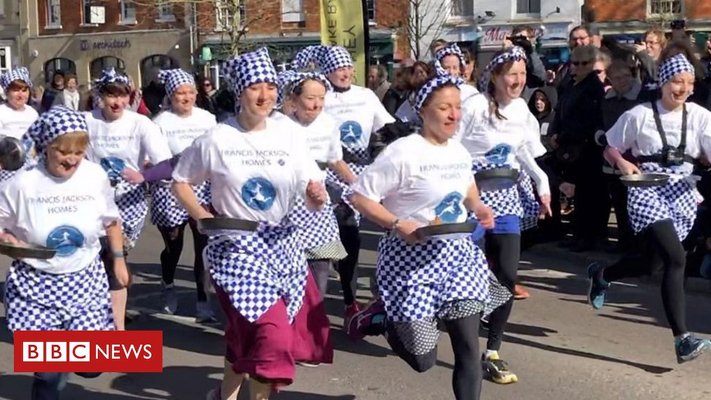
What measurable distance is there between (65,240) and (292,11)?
3798 centimetres

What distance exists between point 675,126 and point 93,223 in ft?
11.5

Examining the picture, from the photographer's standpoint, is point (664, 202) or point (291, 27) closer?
point (664, 202)

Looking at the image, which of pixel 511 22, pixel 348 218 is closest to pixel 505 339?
pixel 348 218

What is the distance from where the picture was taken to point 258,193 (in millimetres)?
5363

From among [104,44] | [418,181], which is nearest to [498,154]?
[418,181]

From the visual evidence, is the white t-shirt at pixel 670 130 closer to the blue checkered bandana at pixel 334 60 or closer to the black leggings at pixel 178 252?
the blue checkered bandana at pixel 334 60

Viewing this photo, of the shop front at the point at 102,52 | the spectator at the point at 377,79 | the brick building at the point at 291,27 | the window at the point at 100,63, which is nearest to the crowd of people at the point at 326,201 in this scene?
the spectator at the point at 377,79

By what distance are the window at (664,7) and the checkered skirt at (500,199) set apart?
3256 centimetres

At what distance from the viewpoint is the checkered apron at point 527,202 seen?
727 cm

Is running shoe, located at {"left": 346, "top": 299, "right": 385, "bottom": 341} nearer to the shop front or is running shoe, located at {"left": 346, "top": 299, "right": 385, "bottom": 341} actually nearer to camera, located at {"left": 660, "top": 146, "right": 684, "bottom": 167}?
camera, located at {"left": 660, "top": 146, "right": 684, "bottom": 167}

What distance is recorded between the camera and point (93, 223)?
18.0 feet

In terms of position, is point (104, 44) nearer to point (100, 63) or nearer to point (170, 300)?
point (100, 63)

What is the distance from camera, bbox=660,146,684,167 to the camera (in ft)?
22.4

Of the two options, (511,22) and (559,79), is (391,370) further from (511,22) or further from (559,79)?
(511,22)
